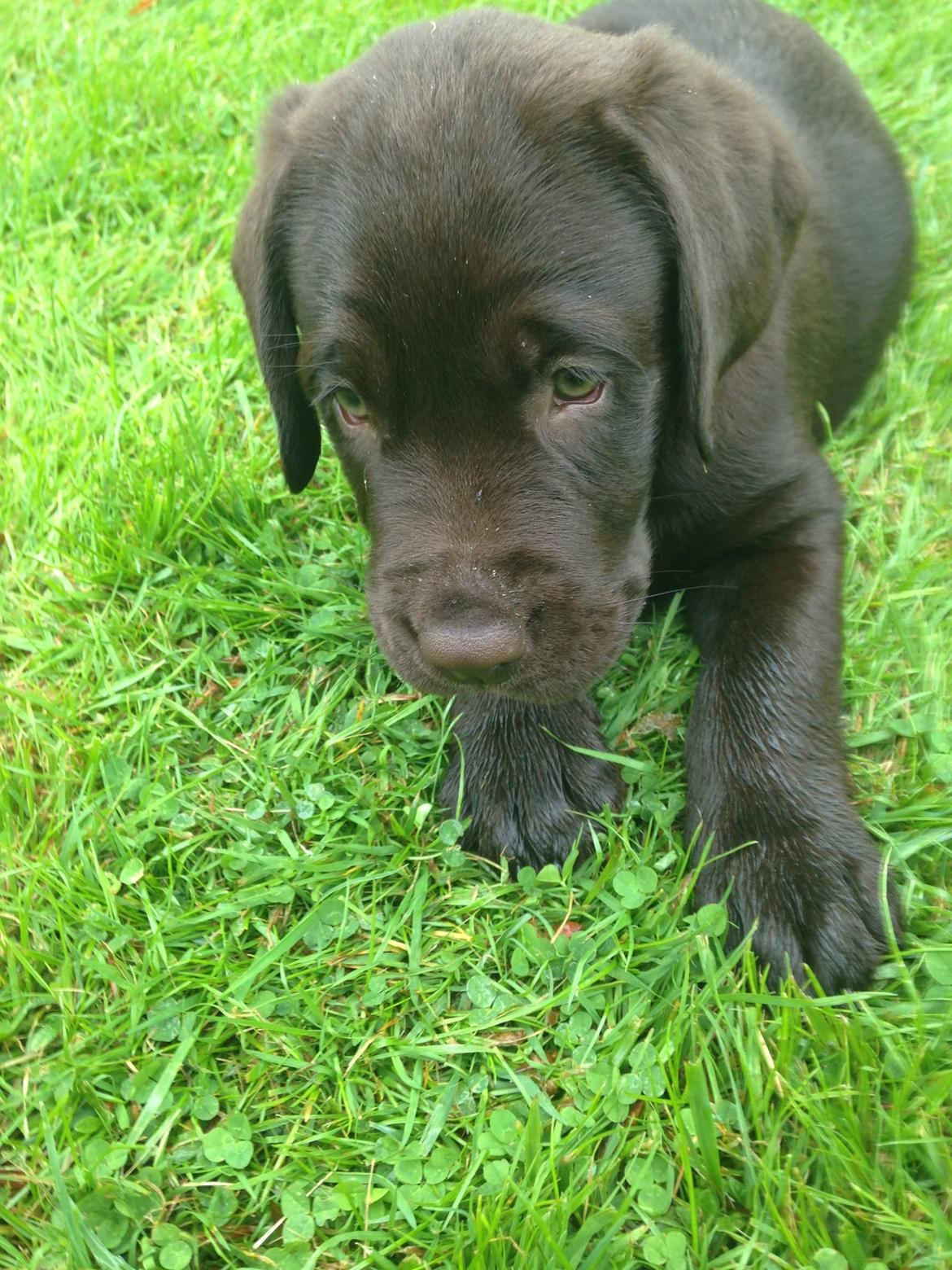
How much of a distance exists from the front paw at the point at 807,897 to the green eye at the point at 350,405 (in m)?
1.08

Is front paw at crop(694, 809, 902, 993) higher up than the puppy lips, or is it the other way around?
the puppy lips

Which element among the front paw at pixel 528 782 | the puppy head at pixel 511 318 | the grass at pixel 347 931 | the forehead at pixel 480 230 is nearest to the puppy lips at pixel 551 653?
the puppy head at pixel 511 318

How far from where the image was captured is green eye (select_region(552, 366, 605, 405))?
6.52ft

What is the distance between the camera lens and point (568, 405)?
203 cm

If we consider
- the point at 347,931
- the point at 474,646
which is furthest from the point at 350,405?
the point at 347,931

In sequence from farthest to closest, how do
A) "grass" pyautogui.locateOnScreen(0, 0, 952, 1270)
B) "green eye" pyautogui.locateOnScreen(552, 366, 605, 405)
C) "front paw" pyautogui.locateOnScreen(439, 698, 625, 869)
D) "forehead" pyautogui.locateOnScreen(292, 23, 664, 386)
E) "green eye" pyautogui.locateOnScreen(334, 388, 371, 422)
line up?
"front paw" pyautogui.locateOnScreen(439, 698, 625, 869) < "green eye" pyautogui.locateOnScreen(334, 388, 371, 422) < "green eye" pyautogui.locateOnScreen(552, 366, 605, 405) < "forehead" pyautogui.locateOnScreen(292, 23, 664, 386) < "grass" pyautogui.locateOnScreen(0, 0, 952, 1270)

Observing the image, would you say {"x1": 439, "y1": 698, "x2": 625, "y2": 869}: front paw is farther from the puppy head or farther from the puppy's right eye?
the puppy's right eye

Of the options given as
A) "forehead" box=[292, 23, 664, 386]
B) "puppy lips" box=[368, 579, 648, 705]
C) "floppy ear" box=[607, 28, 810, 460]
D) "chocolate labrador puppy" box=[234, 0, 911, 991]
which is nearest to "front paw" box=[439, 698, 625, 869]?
"chocolate labrador puppy" box=[234, 0, 911, 991]

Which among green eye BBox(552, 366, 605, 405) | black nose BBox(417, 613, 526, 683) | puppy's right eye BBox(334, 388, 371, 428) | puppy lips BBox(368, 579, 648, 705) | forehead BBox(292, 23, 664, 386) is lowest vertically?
puppy lips BBox(368, 579, 648, 705)

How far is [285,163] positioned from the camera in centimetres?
228

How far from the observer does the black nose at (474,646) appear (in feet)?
6.30

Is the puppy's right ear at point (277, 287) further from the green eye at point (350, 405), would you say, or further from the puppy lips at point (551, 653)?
the puppy lips at point (551, 653)

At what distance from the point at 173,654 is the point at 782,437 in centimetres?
154

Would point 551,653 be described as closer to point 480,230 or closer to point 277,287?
point 480,230
